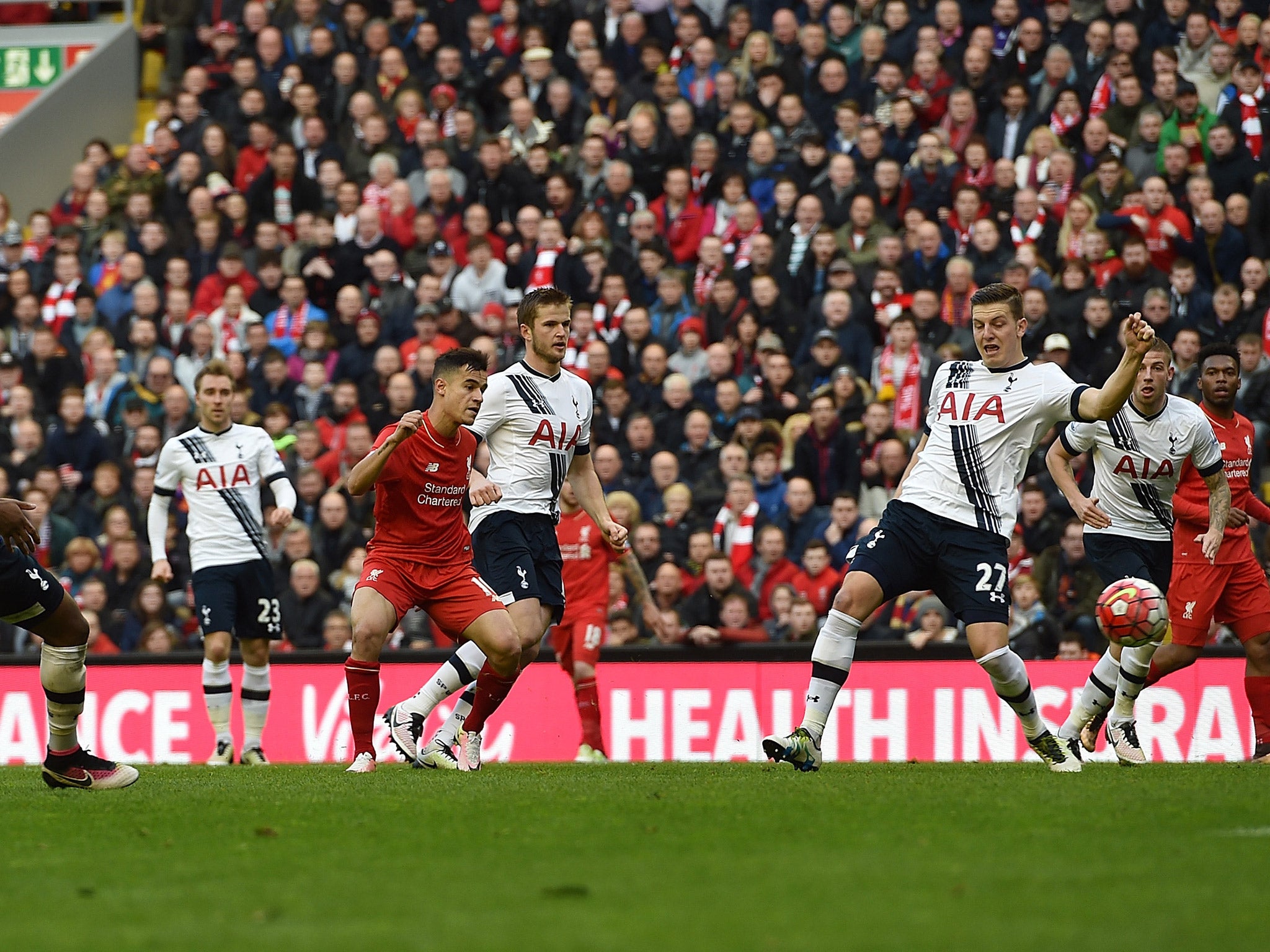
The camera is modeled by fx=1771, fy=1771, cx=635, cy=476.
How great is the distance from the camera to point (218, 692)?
12562mm

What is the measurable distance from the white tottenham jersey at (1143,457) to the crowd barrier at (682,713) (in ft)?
8.69

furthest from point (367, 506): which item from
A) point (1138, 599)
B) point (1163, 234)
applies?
point (1138, 599)

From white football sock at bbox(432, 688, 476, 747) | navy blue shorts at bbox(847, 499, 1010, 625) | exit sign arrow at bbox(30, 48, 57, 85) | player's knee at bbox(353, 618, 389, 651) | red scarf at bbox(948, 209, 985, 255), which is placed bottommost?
white football sock at bbox(432, 688, 476, 747)

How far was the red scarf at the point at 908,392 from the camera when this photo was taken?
617 inches

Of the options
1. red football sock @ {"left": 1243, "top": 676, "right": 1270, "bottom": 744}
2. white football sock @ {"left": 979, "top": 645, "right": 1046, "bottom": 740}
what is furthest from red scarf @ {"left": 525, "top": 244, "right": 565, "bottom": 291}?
white football sock @ {"left": 979, "top": 645, "right": 1046, "bottom": 740}

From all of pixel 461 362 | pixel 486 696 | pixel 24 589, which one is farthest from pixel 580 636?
pixel 24 589

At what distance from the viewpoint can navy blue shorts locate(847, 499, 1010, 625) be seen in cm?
889

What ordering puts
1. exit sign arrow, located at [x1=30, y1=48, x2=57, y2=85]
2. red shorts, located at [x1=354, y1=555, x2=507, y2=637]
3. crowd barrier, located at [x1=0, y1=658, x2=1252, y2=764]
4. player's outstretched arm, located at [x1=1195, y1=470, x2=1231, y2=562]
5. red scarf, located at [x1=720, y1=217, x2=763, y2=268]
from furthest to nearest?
exit sign arrow, located at [x1=30, y1=48, x2=57, y2=85] < red scarf, located at [x1=720, y1=217, x2=763, y2=268] < crowd barrier, located at [x1=0, y1=658, x2=1252, y2=764] < player's outstretched arm, located at [x1=1195, y1=470, x2=1231, y2=562] < red shorts, located at [x1=354, y1=555, x2=507, y2=637]

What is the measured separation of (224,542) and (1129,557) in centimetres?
609

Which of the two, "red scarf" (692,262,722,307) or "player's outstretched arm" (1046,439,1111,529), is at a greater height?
"red scarf" (692,262,722,307)

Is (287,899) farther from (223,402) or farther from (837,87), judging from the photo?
(837,87)

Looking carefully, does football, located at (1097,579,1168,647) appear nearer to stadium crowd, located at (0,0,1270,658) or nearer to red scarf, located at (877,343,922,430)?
stadium crowd, located at (0,0,1270,658)

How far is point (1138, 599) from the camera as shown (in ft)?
30.7

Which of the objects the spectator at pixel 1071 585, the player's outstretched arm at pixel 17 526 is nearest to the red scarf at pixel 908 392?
the spectator at pixel 1071 585
